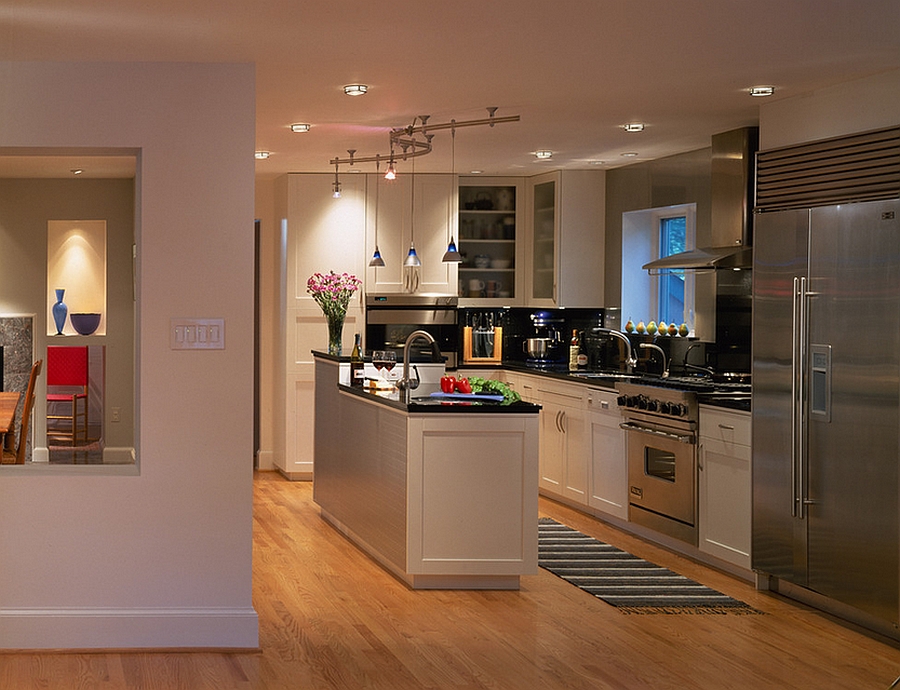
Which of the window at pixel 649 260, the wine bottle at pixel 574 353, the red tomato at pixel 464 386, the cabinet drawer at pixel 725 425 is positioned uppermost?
the window at pixel 649 260

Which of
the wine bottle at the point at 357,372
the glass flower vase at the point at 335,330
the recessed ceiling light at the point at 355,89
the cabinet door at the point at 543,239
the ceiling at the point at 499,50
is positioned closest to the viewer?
the ceiling at the point at 499,50

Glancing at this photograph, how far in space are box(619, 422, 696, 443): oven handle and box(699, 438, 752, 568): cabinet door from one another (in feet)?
0.37

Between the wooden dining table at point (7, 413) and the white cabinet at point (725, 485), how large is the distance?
13.4 ft

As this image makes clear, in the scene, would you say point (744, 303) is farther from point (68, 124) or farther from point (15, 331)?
point (15, 331)

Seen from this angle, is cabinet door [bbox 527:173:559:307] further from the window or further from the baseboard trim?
the baseboard trim

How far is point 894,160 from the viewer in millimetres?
4758

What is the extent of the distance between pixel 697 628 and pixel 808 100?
249cm

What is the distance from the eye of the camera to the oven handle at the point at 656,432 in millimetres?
6250

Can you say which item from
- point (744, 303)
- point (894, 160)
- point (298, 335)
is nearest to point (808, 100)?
point (894, 160)

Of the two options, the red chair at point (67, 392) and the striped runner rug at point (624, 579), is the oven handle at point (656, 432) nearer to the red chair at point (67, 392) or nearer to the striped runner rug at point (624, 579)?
the striped runner rug at point (624, 579)

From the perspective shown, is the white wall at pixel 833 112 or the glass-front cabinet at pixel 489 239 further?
the glass-front cabinet at pixel 489 239

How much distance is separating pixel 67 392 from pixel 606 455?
201 inches

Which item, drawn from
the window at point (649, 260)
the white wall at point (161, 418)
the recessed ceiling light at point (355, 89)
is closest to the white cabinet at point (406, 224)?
the window at point (649, 260)

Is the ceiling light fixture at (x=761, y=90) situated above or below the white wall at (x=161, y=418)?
above
